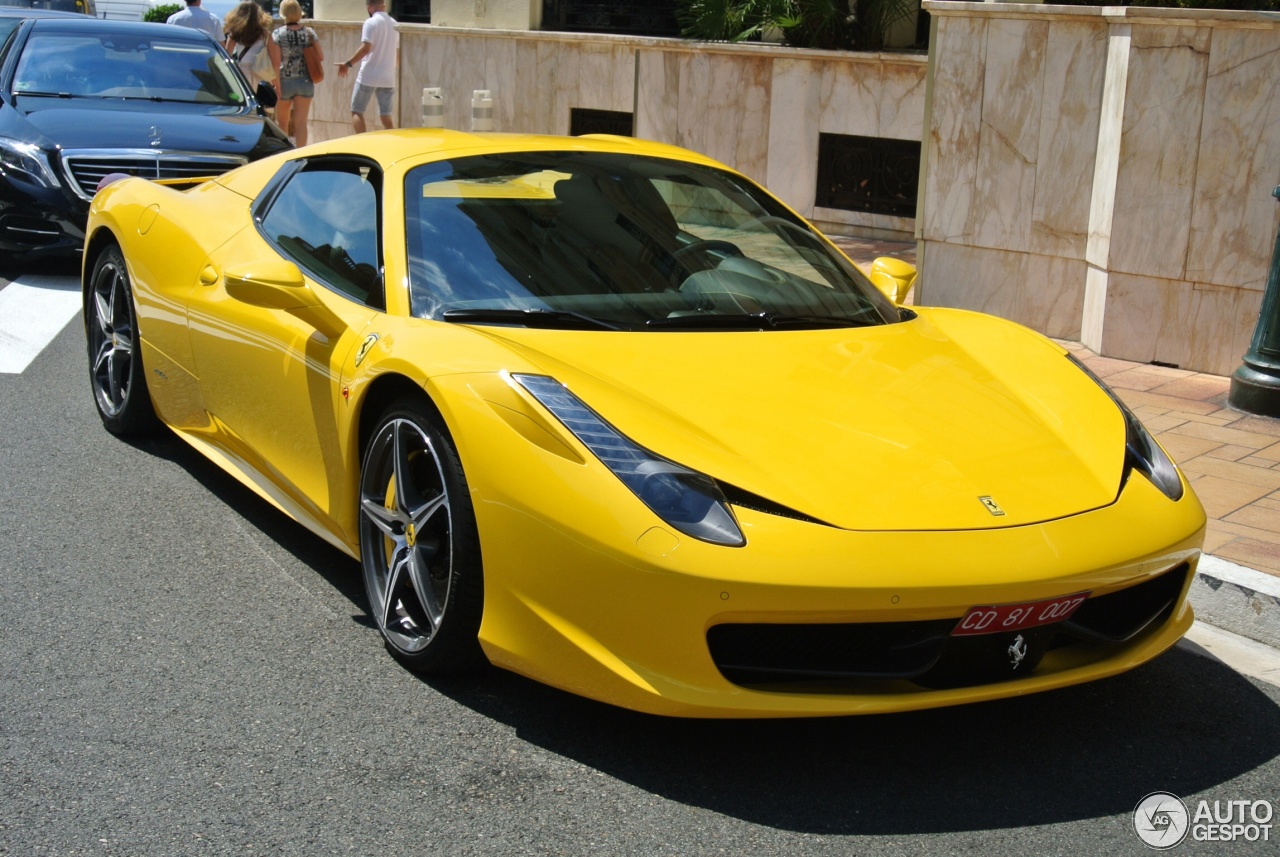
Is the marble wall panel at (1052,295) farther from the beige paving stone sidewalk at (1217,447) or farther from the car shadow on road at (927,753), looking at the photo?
the car shadow on road at (927,753)

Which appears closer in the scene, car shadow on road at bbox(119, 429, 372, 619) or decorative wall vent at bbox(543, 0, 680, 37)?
car shadow on road at bbox(119, 429, 372, 619)

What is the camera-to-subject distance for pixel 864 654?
10.2ft

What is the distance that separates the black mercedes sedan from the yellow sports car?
188 inches

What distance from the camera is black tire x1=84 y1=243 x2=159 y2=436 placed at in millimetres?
5555

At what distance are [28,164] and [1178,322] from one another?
6903 millimetres

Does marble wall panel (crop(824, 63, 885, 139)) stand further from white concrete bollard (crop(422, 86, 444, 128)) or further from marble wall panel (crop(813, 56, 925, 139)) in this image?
white concrete bollard (crop(422, 86, 444, 128))

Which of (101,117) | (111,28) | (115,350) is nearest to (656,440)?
(115,350)

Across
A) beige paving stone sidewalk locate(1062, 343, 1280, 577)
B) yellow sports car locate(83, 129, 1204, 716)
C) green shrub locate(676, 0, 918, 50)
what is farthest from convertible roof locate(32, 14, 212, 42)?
beige paving stone sidewalk locate(1062, 343, 1280, 577)

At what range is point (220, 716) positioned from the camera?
3404 millimetres

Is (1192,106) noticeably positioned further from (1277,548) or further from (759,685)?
(759,685)

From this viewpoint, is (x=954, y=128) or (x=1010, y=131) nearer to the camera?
(x=1010, y=131)

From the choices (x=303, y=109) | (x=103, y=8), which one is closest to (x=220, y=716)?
(x=303, y=109)

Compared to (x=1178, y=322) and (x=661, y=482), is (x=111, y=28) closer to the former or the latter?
(x=1178, y=322)

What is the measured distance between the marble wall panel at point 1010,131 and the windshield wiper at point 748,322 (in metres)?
4.44
